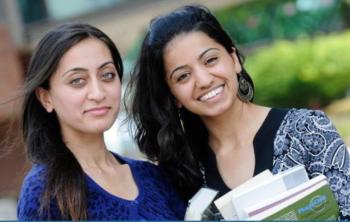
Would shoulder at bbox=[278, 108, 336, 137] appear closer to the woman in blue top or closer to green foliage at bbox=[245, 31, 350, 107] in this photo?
the woman in blue top

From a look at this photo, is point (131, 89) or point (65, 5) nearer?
point (131, 89)

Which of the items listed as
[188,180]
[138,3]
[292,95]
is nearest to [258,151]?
[188,180]

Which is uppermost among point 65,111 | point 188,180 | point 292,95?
point 65,111

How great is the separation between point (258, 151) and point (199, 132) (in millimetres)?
330

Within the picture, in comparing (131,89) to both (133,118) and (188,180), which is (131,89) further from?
(188,180)

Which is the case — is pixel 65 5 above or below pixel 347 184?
below

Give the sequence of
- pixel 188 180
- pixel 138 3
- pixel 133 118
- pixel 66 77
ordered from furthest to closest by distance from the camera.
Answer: pixel 138 3, pixel 133 118, pixel 188 180, pixel 66 77

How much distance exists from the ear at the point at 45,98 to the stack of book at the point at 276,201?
59 cm

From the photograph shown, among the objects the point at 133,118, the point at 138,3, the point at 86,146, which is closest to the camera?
the point at 86,146

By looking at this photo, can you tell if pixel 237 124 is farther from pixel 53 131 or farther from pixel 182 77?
pixel 53 131

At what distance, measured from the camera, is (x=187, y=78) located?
252 centimetres

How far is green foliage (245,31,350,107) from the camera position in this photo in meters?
10.3

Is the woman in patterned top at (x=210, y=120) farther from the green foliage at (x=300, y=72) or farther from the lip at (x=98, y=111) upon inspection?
the green foliage at (x=300, y=72)

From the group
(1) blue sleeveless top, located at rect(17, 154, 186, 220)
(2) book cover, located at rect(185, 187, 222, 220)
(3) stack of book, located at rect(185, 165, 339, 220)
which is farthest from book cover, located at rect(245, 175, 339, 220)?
(1) blue sleeveless top, located at rect(17, 154, 186, 220)
